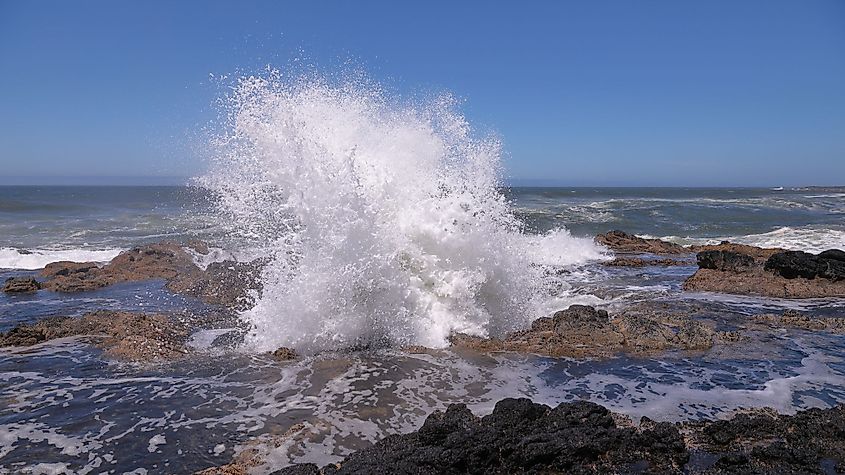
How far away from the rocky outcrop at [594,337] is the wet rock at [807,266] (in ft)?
14.8

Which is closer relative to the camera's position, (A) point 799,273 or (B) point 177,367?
(B) point 177,367

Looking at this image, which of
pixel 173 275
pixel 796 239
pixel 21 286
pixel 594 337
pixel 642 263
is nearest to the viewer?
pixel 594 337

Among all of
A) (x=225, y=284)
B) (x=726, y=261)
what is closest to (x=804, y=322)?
(x=726, y=261)

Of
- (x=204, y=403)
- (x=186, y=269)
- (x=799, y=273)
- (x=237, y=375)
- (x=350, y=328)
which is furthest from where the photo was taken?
(x=186, y=269)

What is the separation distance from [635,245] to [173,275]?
13.1m

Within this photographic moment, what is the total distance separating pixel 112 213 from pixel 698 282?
29.9 m

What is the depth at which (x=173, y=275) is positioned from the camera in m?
11.6

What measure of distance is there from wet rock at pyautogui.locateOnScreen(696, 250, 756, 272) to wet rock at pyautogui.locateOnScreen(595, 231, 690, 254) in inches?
191

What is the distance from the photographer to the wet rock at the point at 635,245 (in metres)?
16.7

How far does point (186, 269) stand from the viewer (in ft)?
39.9

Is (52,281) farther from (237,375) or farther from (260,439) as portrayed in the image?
(260,439)

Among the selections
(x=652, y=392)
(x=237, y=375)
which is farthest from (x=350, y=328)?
(x=652, y=392)

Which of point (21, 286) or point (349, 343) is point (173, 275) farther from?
point (349, 343)

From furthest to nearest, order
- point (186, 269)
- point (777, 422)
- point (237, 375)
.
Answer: point (186, 269) → point (237, 375) → point (777, 422)
